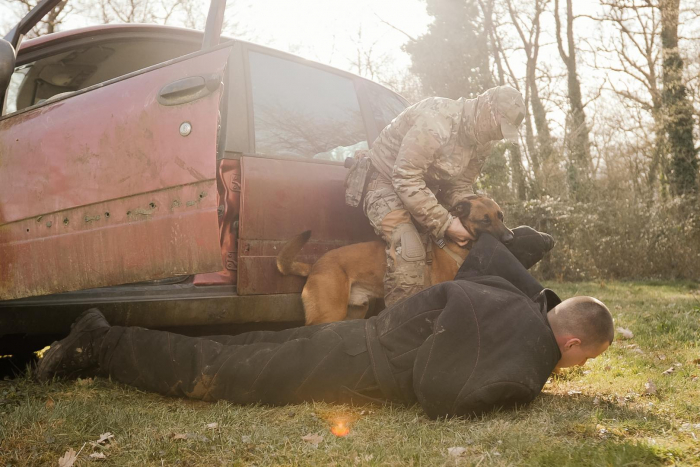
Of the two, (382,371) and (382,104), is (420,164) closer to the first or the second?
(382,104)

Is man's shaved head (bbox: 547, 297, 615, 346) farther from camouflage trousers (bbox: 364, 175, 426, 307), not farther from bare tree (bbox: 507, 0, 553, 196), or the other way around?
bare tree (bbox: 507, 0, 553, 196)

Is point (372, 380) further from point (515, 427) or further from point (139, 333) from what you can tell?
point (139, 333)

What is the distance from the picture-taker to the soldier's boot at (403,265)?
141 inches

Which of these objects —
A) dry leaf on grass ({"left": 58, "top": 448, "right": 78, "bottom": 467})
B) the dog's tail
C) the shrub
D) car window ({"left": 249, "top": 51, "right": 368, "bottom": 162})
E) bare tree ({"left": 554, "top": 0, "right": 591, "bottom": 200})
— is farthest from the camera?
bare tree ({"left": 554, "top": 0, "right": 591, "bottom": 200})

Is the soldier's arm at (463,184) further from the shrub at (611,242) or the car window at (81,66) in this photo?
the shrub at (611,242)

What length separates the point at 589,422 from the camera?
98.4 inches

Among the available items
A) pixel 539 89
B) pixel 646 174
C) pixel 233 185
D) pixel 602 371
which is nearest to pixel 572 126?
pixel 646 174

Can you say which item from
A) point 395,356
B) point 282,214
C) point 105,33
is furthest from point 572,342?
point 105,33

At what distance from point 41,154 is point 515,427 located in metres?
2.68

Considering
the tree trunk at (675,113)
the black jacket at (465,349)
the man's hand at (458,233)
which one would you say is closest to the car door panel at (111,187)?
the black jacket at (465,349)

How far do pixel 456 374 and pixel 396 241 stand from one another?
1.26m

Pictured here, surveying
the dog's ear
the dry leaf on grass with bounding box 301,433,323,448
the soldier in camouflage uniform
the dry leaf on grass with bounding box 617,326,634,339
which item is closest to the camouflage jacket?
the soldier in camouflage uniform

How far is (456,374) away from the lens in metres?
2.51

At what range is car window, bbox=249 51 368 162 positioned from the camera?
3408 mm
